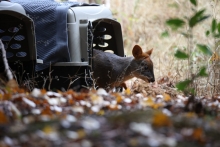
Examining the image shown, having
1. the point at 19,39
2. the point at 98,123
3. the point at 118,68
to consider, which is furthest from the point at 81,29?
the point at 98,123

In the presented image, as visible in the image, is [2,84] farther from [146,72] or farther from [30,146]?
[30,146]

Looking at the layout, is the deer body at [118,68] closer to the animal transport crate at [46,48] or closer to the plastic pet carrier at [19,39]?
the animal transport crate at [46,48]

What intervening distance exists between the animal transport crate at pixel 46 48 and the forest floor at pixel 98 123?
5.09 feet

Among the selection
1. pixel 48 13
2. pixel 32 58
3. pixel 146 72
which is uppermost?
pixel 48 13

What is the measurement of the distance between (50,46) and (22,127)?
286 centimetres

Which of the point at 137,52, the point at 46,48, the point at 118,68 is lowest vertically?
the point at 118,68

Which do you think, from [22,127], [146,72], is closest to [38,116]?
[22,127]

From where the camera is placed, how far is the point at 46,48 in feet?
16.8

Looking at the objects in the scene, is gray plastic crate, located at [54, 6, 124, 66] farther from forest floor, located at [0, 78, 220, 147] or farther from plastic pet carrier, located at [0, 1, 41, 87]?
forest floor, located at [0, 78, 220, 147]

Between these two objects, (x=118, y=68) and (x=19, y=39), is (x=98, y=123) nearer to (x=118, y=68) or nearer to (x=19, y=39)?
(x=19, y=39)

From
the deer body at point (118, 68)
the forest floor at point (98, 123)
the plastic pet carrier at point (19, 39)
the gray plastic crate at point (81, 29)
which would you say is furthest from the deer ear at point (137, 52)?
the forest floor at point (98, 123)

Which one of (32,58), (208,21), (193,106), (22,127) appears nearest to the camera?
(22,127)

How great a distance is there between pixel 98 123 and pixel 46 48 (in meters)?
2.84

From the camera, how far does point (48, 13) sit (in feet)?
17.0
